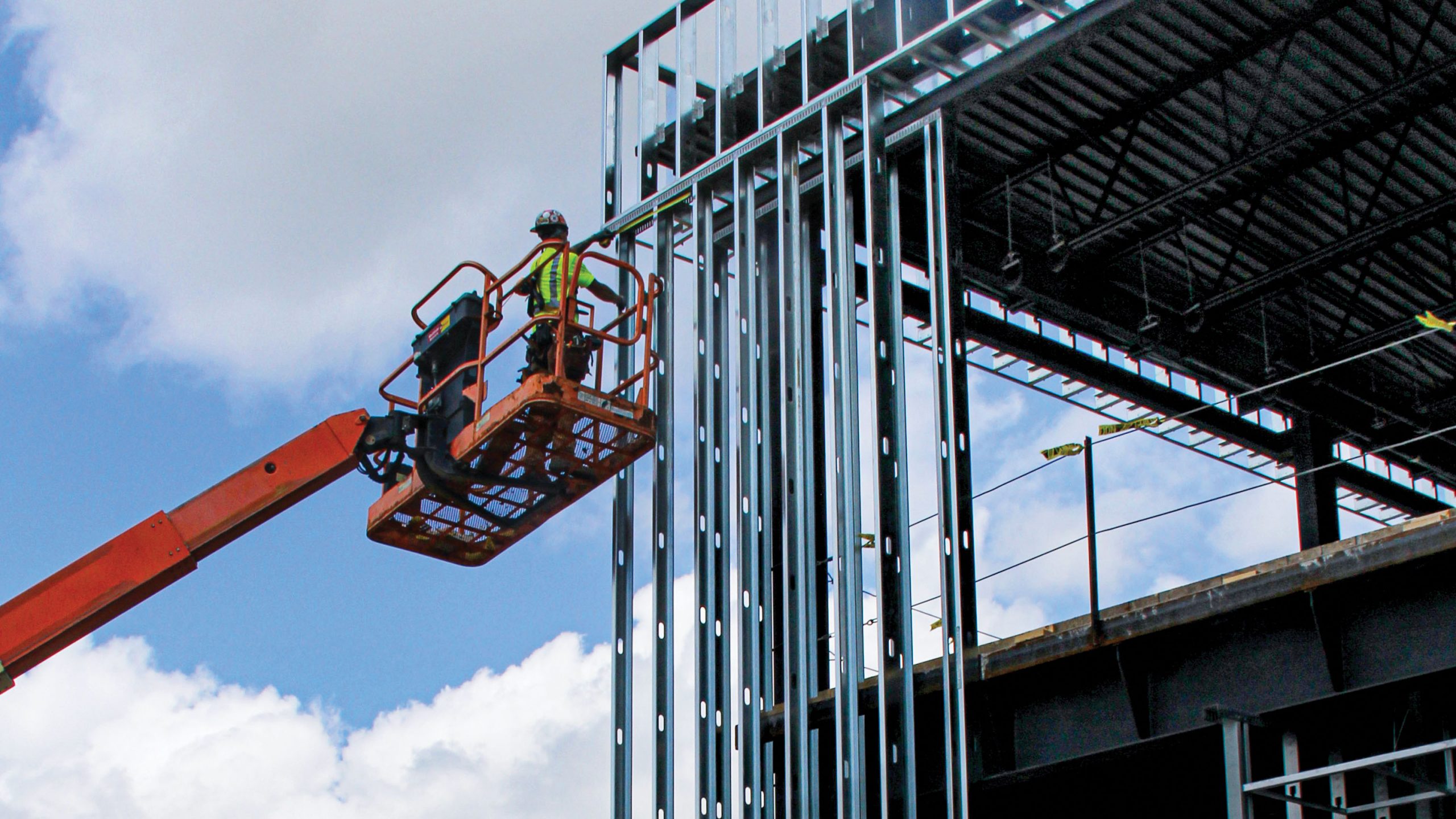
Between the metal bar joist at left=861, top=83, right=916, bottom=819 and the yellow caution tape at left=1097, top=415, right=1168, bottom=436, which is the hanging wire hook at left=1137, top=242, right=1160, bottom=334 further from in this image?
the metal bar joist at left=861, top=83, right=916, bottom=819

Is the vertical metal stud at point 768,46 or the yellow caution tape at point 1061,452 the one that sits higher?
the vertical metal stud at point 768,46

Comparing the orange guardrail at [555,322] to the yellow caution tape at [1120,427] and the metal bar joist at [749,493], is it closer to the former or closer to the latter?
the metal bar joist at [749,493]

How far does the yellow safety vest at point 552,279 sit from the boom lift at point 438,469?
244mm

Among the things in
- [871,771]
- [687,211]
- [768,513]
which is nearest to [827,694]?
[871,771]

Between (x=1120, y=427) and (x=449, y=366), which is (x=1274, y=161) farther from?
(x=449, y=366)

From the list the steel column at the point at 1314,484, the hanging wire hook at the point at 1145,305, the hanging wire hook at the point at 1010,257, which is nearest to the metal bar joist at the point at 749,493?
the hanging wire hook at the point at 1010,257

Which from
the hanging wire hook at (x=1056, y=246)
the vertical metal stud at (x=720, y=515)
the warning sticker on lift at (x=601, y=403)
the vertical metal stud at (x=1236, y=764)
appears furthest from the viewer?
the hanging wire hook at (x=1056, y=246)

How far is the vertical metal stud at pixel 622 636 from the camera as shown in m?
19.9

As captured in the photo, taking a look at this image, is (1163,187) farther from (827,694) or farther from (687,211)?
(827,694)

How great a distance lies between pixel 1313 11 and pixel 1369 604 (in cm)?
949

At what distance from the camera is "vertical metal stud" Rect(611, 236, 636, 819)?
19938 millimetres

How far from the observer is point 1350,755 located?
16.7 meters

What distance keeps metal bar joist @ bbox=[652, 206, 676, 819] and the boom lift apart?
229cm

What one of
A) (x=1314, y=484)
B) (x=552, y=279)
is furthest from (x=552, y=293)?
(x=1314, y=484)
